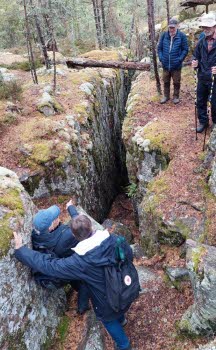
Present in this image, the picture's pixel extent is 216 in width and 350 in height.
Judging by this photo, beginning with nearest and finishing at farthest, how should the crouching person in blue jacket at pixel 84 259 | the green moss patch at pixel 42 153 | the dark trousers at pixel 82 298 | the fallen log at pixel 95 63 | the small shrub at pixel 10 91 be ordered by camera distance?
the crouching person in blue jacket at pixel 84 259, the dark trousers at pixel 82 298, the green moss patch at pixel 42 153, the small shrub at pixel 10 91, the fallen log at pixel 95 63

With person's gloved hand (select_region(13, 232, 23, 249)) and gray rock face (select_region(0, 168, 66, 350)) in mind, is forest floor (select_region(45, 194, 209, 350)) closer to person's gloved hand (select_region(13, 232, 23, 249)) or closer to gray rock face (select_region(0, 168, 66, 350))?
gray rock face (select_region(0, 168, 66, 350))

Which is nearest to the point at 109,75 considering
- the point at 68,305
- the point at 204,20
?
the point at 204,20

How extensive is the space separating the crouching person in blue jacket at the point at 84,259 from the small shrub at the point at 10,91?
29.8 feet

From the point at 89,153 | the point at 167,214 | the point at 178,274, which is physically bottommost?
the point at 89,153

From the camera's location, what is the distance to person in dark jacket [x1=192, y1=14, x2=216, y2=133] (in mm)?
8664

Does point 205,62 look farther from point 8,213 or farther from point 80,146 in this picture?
point 8,213

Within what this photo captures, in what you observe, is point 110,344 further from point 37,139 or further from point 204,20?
point 204,20

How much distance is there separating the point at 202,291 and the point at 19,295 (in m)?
2.95

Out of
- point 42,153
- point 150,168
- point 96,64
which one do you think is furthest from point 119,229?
point 96,64

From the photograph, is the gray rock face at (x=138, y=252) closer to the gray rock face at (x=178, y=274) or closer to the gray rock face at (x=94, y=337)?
the gray rock face at (x=178, y=274)

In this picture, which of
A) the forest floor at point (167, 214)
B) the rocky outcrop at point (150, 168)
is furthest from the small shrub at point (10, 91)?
the rocky outcrop at point (150, 168)

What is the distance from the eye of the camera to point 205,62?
30.9 feet

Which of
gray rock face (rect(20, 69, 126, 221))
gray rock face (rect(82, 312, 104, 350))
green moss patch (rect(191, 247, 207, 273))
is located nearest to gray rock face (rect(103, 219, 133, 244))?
gray rock face (rect(20, 69, 126, 221))

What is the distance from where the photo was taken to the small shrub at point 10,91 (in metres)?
13.1
